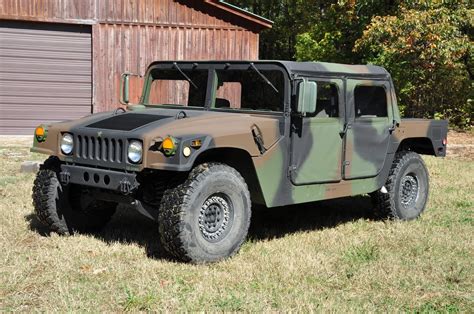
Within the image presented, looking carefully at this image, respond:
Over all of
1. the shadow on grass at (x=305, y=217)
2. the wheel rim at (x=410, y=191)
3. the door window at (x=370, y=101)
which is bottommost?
the shadow on grass at (x=305, y=217)

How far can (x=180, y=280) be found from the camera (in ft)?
15.9

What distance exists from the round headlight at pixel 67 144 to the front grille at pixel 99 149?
107 mm

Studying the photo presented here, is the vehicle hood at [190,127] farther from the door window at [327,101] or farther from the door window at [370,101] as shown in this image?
the door window at [370,101]

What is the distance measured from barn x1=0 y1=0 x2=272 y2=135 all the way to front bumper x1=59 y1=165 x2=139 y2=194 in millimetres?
10046

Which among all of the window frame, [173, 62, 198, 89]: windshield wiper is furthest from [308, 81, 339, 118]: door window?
[173, 62, 198, 89]: windshield wiper

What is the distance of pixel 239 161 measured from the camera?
5.67 meters

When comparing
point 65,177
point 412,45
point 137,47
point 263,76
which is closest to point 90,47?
point 137,47

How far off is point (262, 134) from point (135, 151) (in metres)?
1.11

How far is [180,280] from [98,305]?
71 cm

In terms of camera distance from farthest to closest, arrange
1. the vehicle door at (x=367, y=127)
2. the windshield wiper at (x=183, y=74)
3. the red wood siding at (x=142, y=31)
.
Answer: the red wood siding at (x=142, y=31)
the vehicle door at (x=367, y=127)
the windshield wiper at (x=183, y=74)

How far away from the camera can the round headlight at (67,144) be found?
5.63m

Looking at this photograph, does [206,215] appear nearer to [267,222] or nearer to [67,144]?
[67,144]

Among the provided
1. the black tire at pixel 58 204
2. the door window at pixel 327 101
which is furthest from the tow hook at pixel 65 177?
the door window at pixel 327 101

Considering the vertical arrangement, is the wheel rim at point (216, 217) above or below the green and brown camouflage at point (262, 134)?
below
